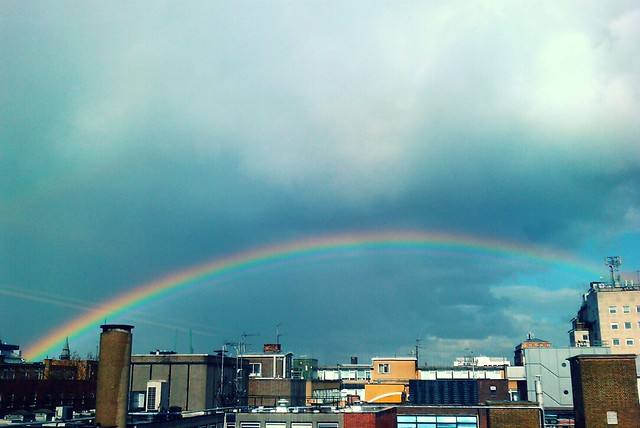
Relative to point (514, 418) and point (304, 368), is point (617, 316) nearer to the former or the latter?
point (304, 368)

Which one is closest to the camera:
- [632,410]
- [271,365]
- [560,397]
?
[632,410]

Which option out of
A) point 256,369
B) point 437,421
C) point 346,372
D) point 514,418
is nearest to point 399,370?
point 256,369

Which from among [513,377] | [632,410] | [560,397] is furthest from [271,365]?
[632,410]

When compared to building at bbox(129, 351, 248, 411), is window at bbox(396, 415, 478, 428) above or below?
below

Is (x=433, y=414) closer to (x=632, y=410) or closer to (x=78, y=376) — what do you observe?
(x=632, y=410)

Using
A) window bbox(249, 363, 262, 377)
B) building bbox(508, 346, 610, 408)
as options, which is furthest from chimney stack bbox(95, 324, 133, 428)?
window bbox(249, 363, 262, 377)

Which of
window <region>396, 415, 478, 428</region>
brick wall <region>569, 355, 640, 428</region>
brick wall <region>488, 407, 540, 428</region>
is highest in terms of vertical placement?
brick wall <region>569, 355, 640, 428</region>

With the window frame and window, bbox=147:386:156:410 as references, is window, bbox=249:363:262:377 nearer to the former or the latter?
the window frame

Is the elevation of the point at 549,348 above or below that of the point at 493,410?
above

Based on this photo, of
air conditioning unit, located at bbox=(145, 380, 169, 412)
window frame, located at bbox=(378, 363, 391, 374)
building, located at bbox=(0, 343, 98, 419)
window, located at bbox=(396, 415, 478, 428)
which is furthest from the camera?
window frame, located at bbox=(378, 363, 391, 374)

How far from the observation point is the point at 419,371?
92.8 meters

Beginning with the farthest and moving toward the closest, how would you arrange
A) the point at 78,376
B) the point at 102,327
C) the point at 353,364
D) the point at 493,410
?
the point at 353,364 < the point at 78,376 < the point at 493,410 < the point at 102,327

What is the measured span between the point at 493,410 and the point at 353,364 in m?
87.9

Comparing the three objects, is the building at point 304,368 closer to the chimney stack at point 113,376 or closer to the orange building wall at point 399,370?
the orange building wall at point 399,370
